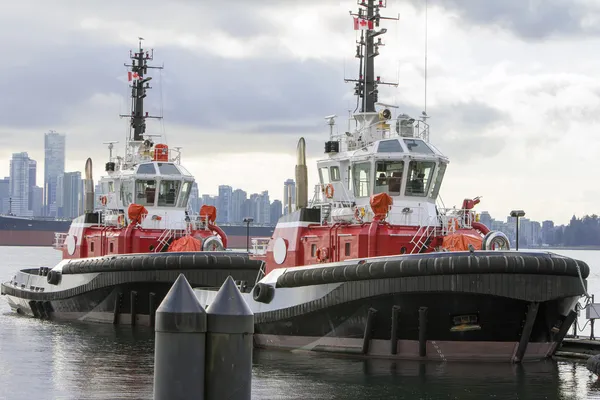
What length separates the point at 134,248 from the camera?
2802 cm

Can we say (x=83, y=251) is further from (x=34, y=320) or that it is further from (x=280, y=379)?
(x=280, y=379)

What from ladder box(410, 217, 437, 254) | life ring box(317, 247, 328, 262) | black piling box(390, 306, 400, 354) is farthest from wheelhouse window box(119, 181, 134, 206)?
black piling box(390, 306, 400, 354)

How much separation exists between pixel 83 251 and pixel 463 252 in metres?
15.2

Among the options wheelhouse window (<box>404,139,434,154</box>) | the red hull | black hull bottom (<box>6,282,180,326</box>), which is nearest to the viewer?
wheelhouse window (<box>404,139,434,154</box>)

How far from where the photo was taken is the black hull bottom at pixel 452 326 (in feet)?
59.2

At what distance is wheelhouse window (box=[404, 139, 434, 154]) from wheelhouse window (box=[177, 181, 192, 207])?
1029cm

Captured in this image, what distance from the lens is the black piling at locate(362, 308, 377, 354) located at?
18.7 meters

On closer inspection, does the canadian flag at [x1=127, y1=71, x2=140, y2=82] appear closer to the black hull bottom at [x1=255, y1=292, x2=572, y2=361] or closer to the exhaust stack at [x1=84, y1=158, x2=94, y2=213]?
the exhaust stack at [x1=84, y1=158, x2=94, y2=213]

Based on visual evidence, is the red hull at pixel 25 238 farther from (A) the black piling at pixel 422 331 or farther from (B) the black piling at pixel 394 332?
(A) the black piling at pixel 422 331

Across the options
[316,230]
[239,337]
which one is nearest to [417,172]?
[316,230]

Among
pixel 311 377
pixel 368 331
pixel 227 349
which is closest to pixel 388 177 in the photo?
pixel 368 331

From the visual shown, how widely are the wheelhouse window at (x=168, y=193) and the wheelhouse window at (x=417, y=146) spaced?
1020 centimetres

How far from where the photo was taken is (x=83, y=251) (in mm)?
30359

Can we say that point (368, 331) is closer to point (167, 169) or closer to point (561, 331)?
point (561, 331)
